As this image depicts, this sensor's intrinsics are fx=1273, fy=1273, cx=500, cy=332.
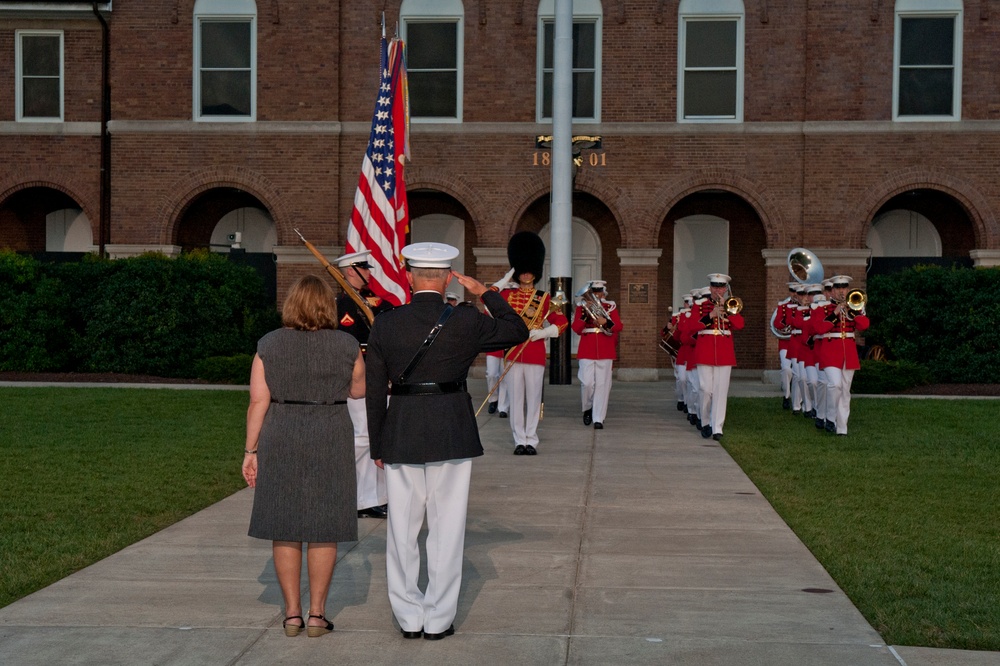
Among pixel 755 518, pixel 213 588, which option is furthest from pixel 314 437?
pixel 755 518

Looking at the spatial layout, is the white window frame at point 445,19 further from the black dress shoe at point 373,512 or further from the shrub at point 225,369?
the black dress shoe at point 373,512

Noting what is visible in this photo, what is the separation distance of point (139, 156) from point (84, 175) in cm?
154

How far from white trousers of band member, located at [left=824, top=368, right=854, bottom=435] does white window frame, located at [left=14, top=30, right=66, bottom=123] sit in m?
18.1

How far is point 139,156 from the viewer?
86.4 feet

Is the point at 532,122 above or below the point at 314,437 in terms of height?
above

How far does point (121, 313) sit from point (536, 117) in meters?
9.08

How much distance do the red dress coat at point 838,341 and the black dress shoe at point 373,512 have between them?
793 centimetres

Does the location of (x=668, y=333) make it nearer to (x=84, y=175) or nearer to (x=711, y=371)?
(x=711, y=371)

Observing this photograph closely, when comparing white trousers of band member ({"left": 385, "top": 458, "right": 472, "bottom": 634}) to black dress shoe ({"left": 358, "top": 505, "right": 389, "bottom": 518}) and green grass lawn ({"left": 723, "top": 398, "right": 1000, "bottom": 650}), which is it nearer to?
green grass lawn ({"left": 723, "top": 398, "right": 1000, "bottom": 650})

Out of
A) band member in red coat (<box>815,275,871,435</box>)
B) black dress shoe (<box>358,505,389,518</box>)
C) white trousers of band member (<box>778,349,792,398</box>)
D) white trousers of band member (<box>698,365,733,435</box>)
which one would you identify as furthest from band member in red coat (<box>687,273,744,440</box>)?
black dress shoe (<box>358,505,389,518</box>)

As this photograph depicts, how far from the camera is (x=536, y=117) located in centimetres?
2603

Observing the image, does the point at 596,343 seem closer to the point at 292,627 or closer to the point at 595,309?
the point at 595,309

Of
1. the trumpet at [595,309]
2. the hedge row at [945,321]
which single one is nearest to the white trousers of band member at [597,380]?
the trumpet at [595,309]

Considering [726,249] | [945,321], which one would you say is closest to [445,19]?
[726,249]
